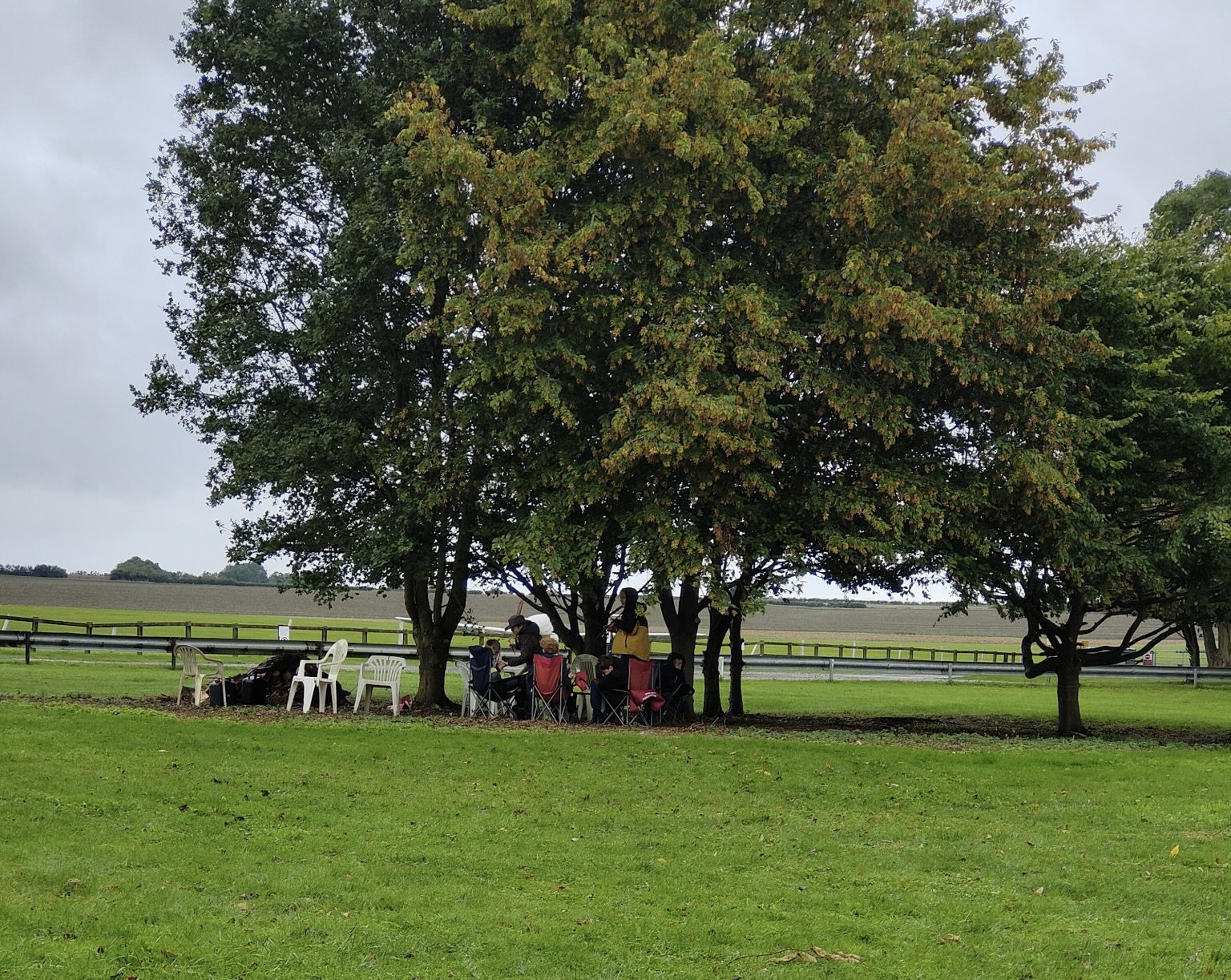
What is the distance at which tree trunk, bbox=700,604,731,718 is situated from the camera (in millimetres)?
21562

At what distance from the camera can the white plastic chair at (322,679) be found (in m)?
18.9

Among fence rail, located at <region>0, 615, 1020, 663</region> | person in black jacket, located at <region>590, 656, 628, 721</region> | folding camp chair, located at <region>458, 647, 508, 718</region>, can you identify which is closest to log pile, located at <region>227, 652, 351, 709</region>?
folding camp chair, located at <region>458, 647, 508, 718</region>

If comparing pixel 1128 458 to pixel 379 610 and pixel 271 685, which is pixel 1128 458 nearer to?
pixel 271 685

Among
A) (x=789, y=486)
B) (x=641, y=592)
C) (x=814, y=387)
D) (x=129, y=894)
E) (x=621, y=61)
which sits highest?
(x=621, y=61)

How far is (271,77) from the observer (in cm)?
2034

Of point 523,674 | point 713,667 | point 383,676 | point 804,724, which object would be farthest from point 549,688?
point 713,667

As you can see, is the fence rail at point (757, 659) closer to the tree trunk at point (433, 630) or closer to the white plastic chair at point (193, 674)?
the tree trunk at point (433, 630)

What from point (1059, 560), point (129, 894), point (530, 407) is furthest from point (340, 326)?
point (129, 894)

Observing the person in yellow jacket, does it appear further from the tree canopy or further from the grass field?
the grass field

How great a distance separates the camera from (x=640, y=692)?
717 inches

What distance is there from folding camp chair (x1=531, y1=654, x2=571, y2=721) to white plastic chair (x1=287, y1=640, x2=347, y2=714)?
121 inches

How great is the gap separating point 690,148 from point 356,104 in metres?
7.16

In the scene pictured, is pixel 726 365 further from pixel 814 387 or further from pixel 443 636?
pixel 443 636

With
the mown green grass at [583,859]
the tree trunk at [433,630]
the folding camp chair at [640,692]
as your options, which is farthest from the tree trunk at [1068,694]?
the tree trunk at [433,630]
